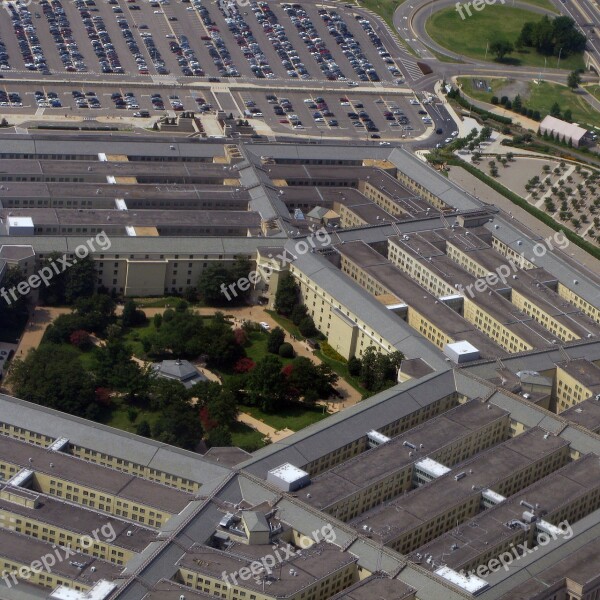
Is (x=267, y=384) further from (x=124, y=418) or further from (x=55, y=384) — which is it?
(x=55, y=384)

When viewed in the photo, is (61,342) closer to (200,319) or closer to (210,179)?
(200,319)

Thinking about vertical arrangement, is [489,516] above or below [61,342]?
above

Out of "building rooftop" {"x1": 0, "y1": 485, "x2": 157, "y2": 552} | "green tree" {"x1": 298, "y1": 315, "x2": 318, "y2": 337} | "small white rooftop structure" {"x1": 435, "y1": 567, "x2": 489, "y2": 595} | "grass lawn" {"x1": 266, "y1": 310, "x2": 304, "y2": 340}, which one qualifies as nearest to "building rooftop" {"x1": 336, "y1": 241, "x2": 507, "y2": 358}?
"green tree" {"x1": 298, "y1": 315, "x2": 318, "y2": 337}

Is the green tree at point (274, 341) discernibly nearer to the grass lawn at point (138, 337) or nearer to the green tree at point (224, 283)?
the green tree at point (224, 283)

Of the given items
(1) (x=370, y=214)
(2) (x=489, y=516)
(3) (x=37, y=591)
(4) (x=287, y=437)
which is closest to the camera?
(3) (x=37, y=591)

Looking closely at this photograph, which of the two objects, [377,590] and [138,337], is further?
[138,337]

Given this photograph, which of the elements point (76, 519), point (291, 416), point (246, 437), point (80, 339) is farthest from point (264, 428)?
point (76, 519)

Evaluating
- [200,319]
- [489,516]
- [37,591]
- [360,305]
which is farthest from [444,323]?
[37,591]
